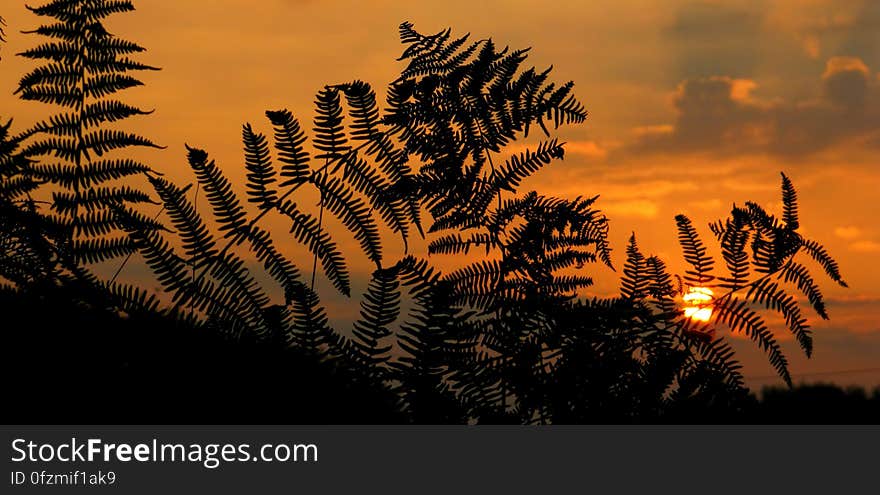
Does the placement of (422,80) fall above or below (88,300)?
above

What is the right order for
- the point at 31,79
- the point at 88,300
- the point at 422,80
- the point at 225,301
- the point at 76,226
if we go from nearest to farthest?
the point at 88,300
the point at 225,301
the point at 422,80
the point at 76,226
the point at 31,79

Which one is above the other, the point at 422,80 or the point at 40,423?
the point at 422,80

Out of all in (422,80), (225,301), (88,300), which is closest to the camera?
(88,300)

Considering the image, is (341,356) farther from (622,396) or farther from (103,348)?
(622,396)

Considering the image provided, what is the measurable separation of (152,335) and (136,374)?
0.10 m

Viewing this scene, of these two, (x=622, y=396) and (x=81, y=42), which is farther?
(x=81, y=42)

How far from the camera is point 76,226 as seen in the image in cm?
304

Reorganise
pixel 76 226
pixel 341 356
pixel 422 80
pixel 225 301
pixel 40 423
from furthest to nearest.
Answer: pixel 76 226, pixel 422 80, pixel 225 301, pixel 341 356, pixel 40 423

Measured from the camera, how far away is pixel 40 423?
133 cm

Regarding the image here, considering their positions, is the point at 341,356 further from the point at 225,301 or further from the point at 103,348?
the point at 103,348
